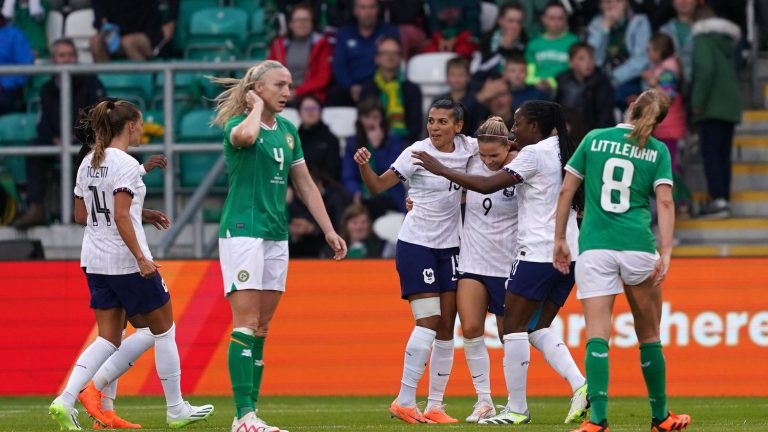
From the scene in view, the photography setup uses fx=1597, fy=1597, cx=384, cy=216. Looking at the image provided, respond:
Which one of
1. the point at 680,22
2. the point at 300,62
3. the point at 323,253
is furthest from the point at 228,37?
the point at 680,22

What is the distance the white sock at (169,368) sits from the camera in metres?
10.8

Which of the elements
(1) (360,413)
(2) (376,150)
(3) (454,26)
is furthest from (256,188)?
(3) (454,26)

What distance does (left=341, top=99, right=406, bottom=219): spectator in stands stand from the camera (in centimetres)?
1720

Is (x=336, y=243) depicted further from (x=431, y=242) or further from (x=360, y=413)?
(x=360, y=413)

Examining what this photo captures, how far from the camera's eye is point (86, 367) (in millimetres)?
10773

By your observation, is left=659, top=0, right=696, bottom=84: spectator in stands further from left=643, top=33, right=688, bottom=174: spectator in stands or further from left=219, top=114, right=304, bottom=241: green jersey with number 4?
left=219, top=114, right=304, bottom=241: green jersey with number 4

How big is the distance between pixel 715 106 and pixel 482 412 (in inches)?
279

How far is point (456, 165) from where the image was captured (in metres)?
11.4

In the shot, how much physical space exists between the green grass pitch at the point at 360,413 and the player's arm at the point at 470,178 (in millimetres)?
1597

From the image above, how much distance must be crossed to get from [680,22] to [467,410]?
7.01 m

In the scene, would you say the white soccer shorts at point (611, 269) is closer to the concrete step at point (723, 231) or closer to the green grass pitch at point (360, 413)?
the green grass pitch at point (360, 413)

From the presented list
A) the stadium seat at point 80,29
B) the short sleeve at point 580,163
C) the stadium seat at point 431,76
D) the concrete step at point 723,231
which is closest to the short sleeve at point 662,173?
the short sleeve at point 580,163

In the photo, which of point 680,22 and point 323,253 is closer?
point 323,253

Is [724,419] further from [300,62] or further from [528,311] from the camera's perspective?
[300,62]
